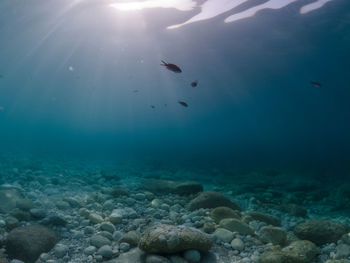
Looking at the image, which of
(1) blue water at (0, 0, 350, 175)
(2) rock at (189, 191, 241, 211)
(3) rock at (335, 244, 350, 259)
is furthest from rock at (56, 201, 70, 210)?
(1) blue water at (0, 0, 350, 175)

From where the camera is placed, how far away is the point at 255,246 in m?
4.05

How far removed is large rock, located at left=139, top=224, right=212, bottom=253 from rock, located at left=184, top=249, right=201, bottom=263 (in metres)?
0.05

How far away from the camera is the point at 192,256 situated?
3320 millimetres

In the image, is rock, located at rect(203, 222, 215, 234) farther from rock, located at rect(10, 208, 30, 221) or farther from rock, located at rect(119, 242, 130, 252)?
rock, located at rect(10, 208, 30, 221)

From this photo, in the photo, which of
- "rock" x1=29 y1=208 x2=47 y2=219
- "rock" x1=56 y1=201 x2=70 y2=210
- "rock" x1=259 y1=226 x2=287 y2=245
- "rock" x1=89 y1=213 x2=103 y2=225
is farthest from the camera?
"rock" x1=56 y1=201 x2=70 y2=210

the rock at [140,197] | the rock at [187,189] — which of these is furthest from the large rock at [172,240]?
the rock at [187,189]

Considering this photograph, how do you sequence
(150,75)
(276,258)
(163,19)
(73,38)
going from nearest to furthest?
(276,258), (163,19), (73,38), (150,75)

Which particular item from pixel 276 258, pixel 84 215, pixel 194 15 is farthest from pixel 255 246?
pixel 194 15

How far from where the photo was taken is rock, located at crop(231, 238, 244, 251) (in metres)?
3.92

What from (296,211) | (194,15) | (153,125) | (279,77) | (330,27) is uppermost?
(153,125)

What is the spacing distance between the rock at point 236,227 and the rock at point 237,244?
431 mm

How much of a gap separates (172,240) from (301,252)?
6.61 ft

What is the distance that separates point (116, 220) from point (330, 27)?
2179cm

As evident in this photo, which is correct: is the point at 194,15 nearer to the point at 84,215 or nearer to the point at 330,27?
the point at 330,27
